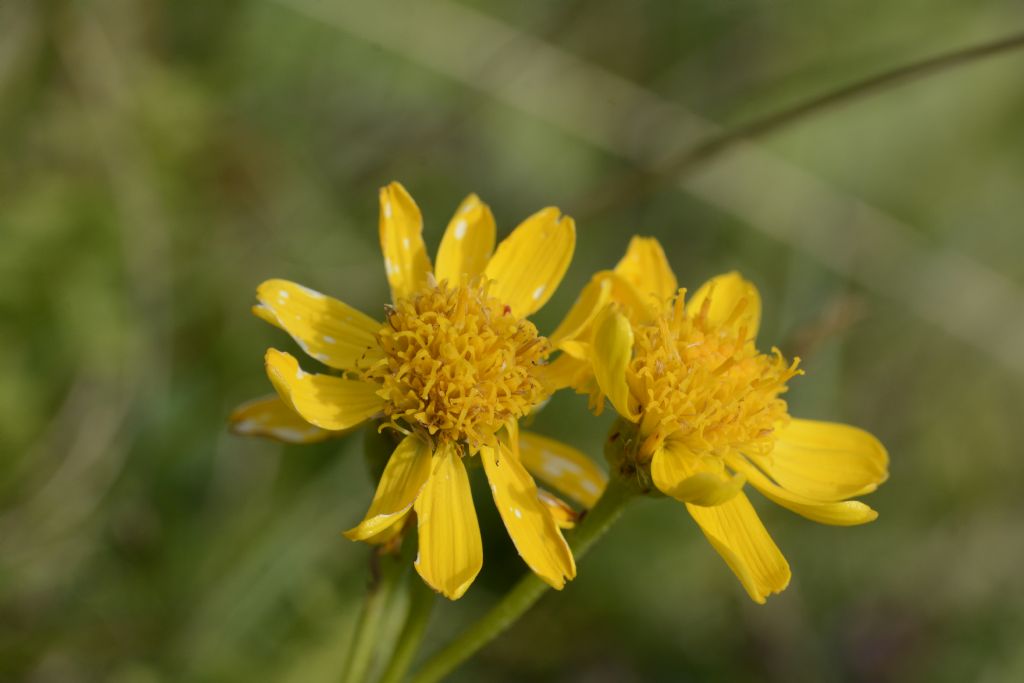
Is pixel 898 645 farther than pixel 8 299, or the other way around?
pixel 898 645

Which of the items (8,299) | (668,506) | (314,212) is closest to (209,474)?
(8,299)

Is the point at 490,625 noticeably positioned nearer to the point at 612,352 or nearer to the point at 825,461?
the point at 612,352

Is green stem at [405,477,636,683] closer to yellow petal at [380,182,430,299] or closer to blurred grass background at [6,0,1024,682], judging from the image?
yellow petal at [380,182,430,299]

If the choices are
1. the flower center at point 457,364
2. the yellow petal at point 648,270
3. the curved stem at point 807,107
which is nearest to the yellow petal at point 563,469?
the flower center at point 457,364

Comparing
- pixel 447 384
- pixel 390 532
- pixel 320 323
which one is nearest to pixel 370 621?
pixel 390 532

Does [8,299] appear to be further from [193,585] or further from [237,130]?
[237,130]

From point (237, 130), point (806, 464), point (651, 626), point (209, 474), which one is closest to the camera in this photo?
point (806, 464)
